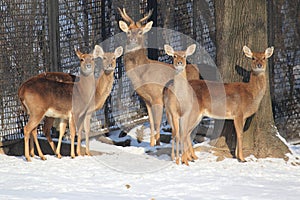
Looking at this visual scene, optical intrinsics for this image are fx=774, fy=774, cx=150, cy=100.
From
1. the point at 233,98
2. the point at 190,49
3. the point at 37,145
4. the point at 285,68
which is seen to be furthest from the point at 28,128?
the point at 285,68

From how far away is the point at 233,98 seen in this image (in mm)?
10445

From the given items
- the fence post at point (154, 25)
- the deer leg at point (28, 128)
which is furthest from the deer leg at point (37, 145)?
the fence post at point (154, 25)

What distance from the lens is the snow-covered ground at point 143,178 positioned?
8.50m

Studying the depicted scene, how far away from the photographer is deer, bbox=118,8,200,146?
39.1 feet

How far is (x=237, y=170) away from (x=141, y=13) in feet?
14.1

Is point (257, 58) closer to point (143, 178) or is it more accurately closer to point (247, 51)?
point (247, 51)

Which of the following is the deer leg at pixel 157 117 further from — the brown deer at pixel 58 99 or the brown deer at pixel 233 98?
the brown deer at pixel 233 98

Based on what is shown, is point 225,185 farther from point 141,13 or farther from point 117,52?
point 141,13

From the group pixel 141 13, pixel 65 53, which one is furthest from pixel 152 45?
pixel 65 53

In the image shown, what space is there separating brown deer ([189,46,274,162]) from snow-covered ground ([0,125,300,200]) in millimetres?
561

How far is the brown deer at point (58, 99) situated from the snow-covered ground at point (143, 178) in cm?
49

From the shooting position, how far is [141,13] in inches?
519

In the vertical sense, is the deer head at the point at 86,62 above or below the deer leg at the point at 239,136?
above

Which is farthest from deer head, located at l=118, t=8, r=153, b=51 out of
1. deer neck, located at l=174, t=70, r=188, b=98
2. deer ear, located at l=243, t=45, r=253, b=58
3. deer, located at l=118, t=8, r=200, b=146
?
deer ear, located at l=243, t=45, r=253, b=58
